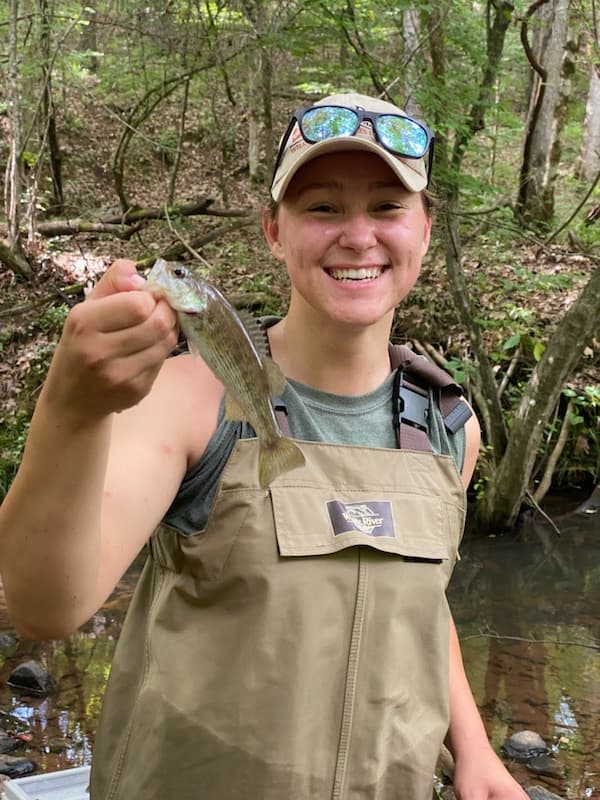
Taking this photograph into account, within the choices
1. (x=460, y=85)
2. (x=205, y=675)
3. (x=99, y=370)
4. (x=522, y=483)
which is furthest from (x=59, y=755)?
(x=460, y=85)

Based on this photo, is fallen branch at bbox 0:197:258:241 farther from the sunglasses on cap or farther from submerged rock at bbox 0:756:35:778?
the sunglasses on cap

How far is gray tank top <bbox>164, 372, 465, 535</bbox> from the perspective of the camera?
199cm

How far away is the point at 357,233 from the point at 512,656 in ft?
17.5

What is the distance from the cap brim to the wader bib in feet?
2.34

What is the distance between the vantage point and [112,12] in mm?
14188

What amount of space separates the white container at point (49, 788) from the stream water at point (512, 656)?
178 cm

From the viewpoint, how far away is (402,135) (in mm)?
2281

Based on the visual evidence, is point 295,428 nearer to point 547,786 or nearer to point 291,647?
point 291,647

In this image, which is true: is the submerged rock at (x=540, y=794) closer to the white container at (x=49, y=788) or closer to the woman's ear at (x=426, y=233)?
the white container at (x=49, y=788)

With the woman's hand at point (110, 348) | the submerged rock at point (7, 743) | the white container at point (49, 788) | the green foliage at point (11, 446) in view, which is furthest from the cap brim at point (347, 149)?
the green foliage at point (11, 446)

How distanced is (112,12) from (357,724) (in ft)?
47.7

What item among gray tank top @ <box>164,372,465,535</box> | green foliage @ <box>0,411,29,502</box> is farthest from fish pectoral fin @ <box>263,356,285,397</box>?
green foliage @ <box>0,411,29,502</box>

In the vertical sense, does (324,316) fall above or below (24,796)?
above

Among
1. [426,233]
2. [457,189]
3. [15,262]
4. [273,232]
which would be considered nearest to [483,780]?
[426,233]
